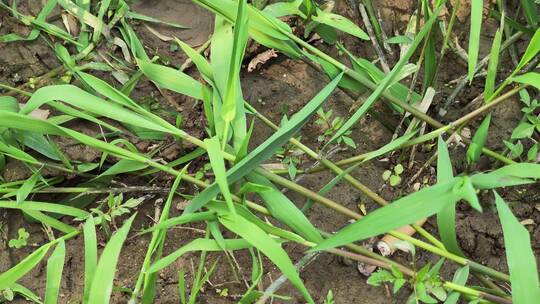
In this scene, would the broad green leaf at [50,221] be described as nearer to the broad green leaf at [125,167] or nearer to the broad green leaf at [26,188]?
the broad green leaf at [26,188]

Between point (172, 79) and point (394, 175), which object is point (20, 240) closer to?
point (172, 79)

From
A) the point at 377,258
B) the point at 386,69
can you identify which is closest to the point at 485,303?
the point at 377,258

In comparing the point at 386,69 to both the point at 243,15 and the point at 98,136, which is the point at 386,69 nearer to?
the point at 243,15

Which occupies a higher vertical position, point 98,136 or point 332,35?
point 332,35

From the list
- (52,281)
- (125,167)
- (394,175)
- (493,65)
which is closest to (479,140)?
(493,65)

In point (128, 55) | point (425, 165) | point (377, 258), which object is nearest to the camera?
point (377, 258)
